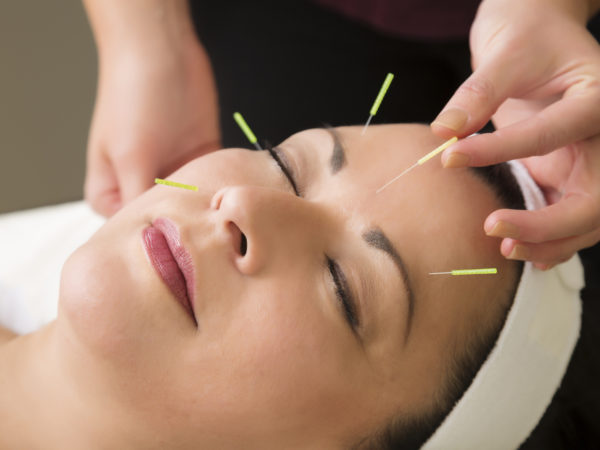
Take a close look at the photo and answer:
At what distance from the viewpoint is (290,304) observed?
3.14 ft

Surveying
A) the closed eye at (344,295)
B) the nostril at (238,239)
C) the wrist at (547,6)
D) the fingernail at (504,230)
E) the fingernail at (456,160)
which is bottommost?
the closed eye at (344,295)

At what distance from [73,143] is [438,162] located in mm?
1849

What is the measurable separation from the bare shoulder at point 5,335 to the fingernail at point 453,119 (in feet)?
3.61

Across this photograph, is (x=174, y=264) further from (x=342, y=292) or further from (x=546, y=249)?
(x=546, y=249)

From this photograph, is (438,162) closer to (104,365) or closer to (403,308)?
(403,308)

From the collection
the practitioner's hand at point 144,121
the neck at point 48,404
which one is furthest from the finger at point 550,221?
the practitioner's hand at point 144,121

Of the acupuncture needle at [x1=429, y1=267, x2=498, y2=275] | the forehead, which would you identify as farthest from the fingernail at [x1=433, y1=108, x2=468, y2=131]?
the acupuncture needle at [x1=429, y1=267, x2=498, y2=275]

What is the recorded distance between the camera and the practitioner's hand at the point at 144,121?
5.07 feet

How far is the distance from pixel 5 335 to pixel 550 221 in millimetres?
1244

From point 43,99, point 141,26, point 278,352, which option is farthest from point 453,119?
point 43,99

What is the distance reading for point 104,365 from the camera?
3.22 ft

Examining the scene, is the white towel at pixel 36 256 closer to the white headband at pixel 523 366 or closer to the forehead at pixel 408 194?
the forehead at pixel 408 194

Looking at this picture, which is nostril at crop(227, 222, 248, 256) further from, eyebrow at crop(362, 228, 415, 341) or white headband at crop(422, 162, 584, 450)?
white headband at crop(422, 162, 584, 450)

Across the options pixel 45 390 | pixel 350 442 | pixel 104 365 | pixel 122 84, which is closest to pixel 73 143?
pixel 122 84
